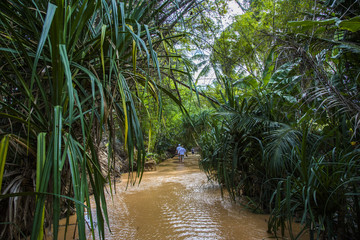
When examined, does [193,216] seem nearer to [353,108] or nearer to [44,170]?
[353,108]

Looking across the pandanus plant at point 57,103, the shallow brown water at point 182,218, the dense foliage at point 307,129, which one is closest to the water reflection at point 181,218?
the shallow brown water at point 182,218

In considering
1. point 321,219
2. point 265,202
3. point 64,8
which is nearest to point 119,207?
point 265,202

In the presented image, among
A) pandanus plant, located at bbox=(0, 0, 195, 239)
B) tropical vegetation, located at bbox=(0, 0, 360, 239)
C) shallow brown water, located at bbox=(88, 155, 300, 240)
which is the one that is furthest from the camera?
A: shallow brown water, located at bbox=(88, 155, 300, 240)

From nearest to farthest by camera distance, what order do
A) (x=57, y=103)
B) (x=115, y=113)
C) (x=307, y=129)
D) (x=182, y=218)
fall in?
(x=57, y=103)
(x=307, y=129)
(x=115, y=113)
(x=182, y=218)

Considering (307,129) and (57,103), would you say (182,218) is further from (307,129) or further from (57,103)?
(57,103)

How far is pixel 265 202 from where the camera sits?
348 centimetres

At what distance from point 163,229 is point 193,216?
69cm

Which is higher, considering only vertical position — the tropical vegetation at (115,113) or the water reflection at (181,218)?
the tropical vegetation at (115,113)

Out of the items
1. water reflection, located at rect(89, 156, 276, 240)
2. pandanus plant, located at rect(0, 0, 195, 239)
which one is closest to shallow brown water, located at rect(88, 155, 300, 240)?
water reflection, located at rect(89, 156, 276, 240)

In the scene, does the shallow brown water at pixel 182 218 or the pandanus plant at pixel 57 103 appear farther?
the shallow brown water at pixel 182 218

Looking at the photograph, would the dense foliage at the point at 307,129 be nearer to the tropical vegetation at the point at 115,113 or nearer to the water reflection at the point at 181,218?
the tropical vegetation at the point at 115,113

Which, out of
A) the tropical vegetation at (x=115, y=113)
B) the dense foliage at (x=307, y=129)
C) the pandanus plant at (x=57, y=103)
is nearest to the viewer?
the pandanus plant at (x=57, y=103)

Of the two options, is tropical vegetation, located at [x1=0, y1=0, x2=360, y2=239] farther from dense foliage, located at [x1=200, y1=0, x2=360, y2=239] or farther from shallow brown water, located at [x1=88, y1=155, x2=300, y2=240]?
shallow brown water, located at [x1=88, y1=155, x2=300, y2=240]

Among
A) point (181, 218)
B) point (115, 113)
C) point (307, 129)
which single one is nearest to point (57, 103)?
point (115, 113)
